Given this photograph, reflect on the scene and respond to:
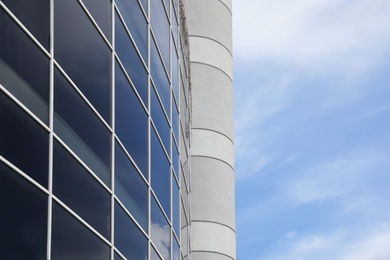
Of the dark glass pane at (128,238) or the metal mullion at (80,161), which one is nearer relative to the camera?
the metal mullion at (80,161)

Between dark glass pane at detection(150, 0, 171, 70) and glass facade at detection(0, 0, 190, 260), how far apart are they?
0.03 m

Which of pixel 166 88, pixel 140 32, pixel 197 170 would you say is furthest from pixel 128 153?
pixel 197 170

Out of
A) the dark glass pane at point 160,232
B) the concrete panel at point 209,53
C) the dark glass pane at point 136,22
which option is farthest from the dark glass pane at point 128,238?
→ the concrete panel at point 209,53

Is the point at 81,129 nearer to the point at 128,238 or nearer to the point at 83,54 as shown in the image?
the point at 83,54

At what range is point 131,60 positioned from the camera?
69.1ft

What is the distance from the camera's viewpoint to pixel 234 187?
47.6m

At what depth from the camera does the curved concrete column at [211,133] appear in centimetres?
4400

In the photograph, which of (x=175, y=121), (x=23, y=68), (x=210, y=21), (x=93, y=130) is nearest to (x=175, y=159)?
(x=175, y=121)

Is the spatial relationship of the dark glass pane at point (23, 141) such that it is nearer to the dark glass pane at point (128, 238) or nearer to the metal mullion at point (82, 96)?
the metal mullion at point (82, 96)

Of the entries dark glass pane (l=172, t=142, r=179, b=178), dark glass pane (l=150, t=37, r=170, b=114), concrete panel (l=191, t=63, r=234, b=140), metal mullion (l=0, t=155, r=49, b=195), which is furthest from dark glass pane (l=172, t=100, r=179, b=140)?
concrete panel (l=191, t=63, r=234, b=140)

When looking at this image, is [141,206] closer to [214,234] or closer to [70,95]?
[70,95]

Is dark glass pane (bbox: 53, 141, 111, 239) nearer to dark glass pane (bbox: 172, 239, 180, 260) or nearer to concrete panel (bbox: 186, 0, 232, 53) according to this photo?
dark glass pane (bbox: 172, 239, 180, 260)

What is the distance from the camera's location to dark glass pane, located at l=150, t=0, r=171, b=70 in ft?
80.3

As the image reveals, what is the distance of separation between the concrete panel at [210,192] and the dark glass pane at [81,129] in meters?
25.6
